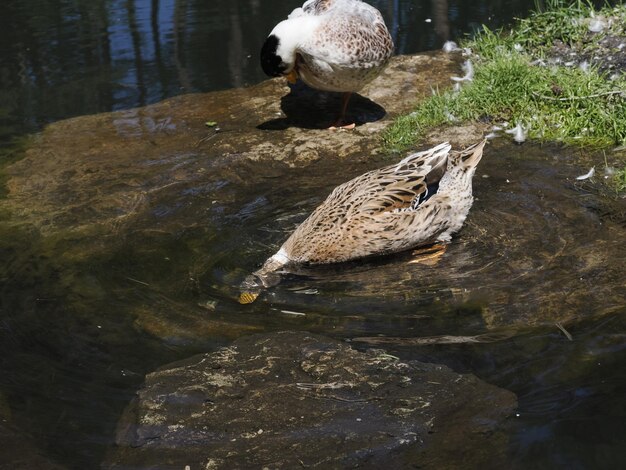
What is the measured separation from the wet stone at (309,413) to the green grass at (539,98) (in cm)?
328

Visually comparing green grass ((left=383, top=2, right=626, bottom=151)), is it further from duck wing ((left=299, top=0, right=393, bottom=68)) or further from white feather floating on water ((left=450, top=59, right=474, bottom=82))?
duck wing ((left=299, top=0, right=393, bottom=68))

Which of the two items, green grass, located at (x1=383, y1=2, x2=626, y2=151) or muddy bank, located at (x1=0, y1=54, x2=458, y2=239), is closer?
muddy bank, located at (x1=0, y1=54, x2=458, y2=239)

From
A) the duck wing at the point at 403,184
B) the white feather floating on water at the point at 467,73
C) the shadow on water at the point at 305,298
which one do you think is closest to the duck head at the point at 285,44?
the shadow on water at the point at 305,298

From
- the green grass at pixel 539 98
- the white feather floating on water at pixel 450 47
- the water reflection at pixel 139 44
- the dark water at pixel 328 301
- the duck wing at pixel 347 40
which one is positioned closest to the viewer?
the dark water at pixel 328 301

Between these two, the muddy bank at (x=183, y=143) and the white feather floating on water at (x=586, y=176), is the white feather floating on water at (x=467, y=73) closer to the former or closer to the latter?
the muddy bank at (x=183, y=143)

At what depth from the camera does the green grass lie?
7070 mm

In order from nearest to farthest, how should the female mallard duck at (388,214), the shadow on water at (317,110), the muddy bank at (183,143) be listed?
Answer: 1. the female mallard duck at (388,214)
2. the muddy bank at (183,143)
3. the shadow on water at (317,110)

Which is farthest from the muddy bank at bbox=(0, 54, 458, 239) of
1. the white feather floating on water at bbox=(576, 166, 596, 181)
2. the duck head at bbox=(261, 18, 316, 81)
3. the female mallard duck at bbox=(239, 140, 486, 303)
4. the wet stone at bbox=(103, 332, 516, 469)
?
the wet stone at bbox=(103, 332, 516, 469)

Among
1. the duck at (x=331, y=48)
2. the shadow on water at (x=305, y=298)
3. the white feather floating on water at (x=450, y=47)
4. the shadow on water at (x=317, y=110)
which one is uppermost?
the duck at (x=331, y=48)

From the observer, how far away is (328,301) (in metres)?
5.10

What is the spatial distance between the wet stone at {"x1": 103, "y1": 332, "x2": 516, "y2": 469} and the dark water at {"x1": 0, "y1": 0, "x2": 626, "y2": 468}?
156 millimetres

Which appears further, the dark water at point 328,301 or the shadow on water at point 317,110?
the shadow on water at point 317,110

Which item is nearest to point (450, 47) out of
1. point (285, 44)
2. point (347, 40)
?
point (347, 40)

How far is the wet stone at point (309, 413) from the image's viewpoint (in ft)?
12.0
